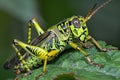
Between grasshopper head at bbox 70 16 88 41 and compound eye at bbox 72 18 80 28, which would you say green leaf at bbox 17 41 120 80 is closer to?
grasshopper head at bbox 70 16 88 41

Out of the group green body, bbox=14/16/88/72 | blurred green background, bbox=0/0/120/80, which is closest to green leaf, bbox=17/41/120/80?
green body, bbox=14/16/88/72

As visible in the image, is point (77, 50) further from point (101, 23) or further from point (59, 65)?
point (101, 23)

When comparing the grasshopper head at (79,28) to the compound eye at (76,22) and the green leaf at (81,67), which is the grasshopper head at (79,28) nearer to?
the compound eye at (76,22)

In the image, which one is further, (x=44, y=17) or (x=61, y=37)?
(x=44, y=17)

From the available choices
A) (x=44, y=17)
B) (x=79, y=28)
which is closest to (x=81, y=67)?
(x=79, y=28)

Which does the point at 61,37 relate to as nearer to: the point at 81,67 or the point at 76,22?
the point at 76,22

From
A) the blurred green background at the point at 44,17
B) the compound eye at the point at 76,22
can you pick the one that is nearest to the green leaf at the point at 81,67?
the compound eye at the point at 76,22
